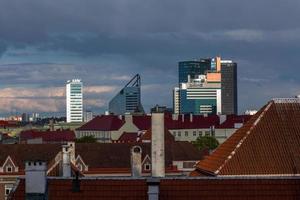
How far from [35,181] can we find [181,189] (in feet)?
19.9

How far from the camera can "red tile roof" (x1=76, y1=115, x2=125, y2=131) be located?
7189 inches

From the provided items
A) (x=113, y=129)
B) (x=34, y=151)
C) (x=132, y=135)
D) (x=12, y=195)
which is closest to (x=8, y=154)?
(x=34, y=151)

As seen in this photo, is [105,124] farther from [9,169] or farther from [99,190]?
[99,190]

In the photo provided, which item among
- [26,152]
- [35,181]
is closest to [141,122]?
[26,152]

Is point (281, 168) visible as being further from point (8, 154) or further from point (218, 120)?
point (218, 120)

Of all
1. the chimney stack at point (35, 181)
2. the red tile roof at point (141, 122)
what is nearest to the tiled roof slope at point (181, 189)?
the chimney stack at point (35, 181)

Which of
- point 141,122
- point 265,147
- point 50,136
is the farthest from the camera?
point 141,122

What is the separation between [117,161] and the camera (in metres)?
86.0

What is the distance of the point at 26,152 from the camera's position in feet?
281

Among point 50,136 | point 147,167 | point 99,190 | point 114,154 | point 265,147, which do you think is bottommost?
point 99,190

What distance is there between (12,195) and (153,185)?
6.15 m

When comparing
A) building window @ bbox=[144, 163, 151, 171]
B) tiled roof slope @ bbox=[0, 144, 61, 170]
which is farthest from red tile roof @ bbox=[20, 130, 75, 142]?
building window @ bbox=[144, 163, 151, 171]

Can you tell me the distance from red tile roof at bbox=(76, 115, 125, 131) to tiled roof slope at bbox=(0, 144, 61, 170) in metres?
94.6

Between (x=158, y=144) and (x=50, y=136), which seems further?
(x=50, y=136)
